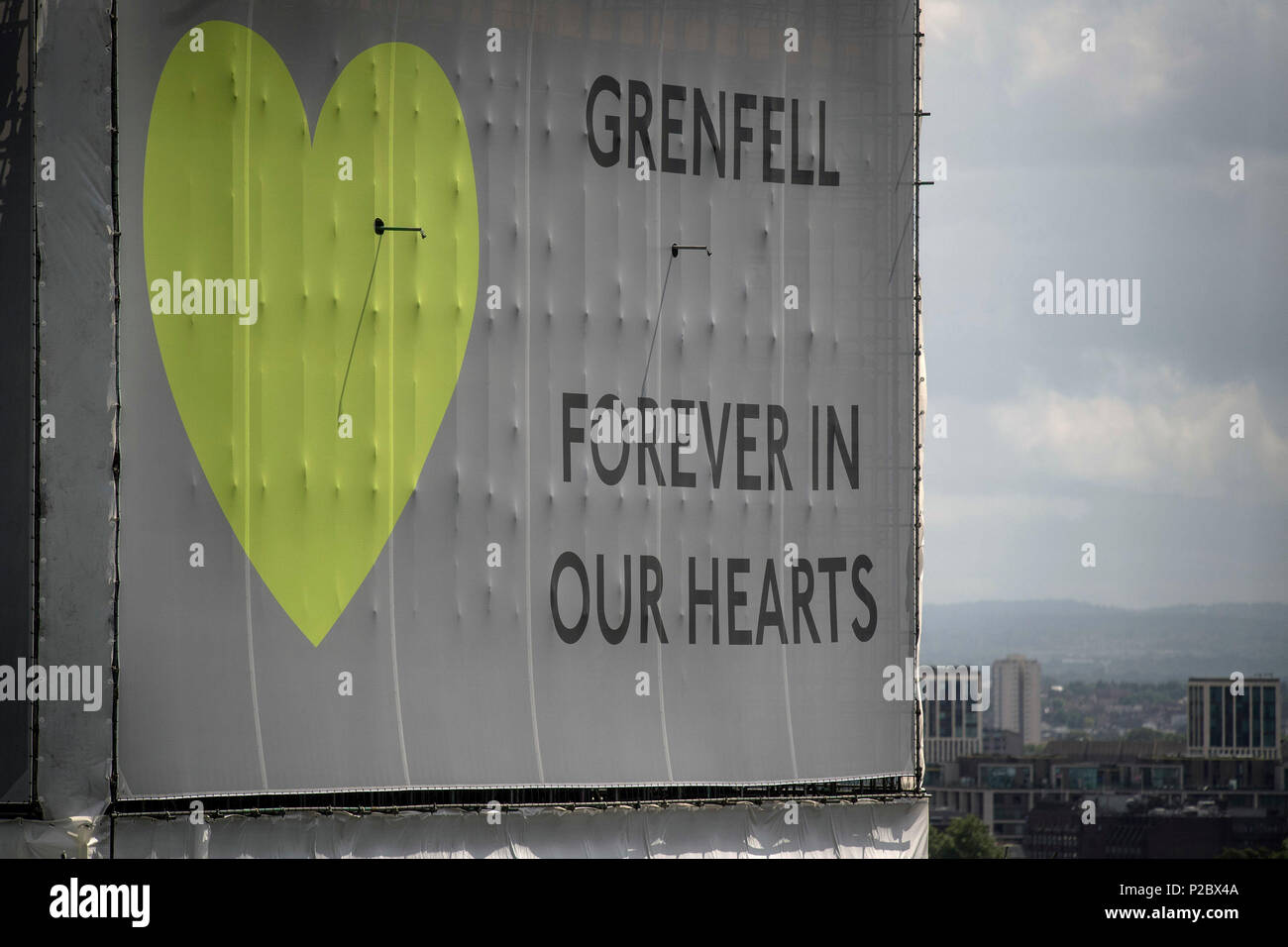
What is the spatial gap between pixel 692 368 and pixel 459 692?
4.02 metres

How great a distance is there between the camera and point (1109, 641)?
155625 mm

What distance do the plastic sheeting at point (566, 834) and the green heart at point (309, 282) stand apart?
1926mm

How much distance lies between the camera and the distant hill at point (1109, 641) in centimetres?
7588

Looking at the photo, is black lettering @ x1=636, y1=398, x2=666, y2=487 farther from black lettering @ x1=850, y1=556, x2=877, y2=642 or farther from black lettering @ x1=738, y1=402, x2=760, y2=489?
black lettering @ x1=850, y1=556, x2=877, y2=642

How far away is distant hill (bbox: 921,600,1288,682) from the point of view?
249 ft

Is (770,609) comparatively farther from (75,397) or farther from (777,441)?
(75,397)

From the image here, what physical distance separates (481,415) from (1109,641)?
155641mm

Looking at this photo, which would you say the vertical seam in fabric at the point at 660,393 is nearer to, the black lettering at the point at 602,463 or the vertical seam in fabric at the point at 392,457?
the black lettering at the point at 602,463

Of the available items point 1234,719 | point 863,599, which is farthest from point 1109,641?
point 863,599
